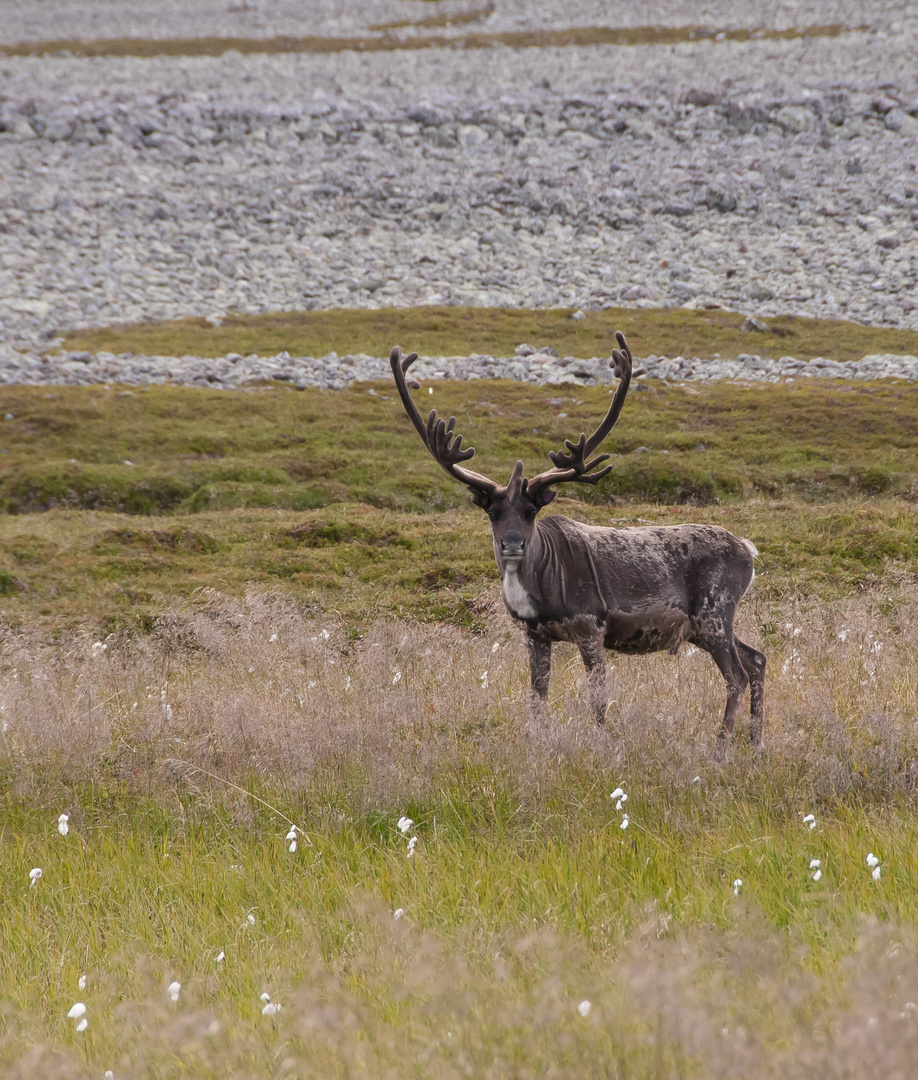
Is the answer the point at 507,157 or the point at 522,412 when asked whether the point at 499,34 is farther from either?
the point at 522,412

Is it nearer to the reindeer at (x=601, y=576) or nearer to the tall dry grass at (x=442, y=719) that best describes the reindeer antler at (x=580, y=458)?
the reindeer at (x=601, y=576)

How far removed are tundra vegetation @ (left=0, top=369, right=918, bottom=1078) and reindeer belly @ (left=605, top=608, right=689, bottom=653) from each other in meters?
0.42

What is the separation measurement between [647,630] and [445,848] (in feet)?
11.9

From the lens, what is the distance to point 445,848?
19.8ft

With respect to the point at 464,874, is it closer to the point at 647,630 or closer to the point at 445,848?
the point at 445,848

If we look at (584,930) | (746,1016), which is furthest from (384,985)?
(746,1016)

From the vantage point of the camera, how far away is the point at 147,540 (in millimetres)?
20859

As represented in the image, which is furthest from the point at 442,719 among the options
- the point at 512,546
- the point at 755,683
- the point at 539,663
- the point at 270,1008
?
the point at 270,1008

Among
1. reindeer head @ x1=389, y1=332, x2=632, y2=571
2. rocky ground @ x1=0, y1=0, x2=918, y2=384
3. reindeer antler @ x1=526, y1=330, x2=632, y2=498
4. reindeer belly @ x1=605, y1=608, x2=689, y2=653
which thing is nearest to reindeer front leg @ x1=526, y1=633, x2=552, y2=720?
reindeer belly @ x1=605, y1=608, x2=689, y2=653

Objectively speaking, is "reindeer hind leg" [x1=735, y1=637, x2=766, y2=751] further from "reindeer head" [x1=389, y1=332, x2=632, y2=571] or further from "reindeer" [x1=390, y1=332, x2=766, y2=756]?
"reindeer head" [x1=389, y1=332, x2=632, y2=571]

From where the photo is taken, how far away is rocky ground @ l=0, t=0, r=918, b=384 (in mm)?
50594

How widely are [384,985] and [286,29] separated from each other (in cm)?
9807

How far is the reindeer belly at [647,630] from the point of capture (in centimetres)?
889

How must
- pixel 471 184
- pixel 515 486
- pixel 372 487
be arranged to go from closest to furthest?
pixel 515 486
pixel 372 487
pixel 471 184
